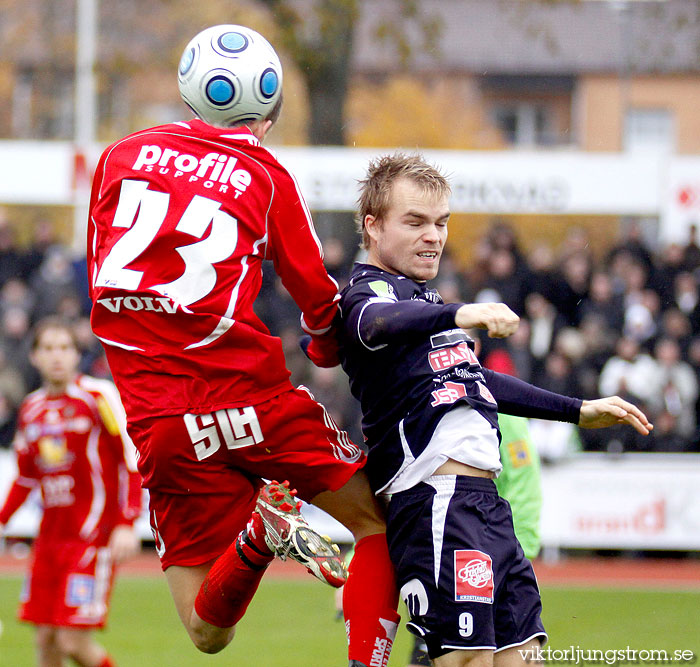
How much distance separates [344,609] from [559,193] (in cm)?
1063

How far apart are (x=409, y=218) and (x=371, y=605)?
1.38 metres

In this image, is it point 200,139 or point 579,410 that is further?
point 579,410

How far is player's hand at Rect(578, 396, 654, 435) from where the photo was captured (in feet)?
14.6

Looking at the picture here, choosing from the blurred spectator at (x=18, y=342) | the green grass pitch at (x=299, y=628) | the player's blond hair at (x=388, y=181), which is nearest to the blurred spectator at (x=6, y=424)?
the blurred spectator at (x=18, y=342)

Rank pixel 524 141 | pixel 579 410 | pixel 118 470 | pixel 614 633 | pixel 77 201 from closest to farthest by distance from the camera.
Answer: pixel 579 410 < pixel 118 470 < pixel 614 633 < pixel 77 201 < pixel 524 141

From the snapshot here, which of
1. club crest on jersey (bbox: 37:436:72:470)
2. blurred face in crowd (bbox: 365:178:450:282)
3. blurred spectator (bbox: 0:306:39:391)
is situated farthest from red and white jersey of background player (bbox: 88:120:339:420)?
blurred spectator (bbox: 0:306:39:391)

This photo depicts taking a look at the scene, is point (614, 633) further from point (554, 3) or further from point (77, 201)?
point (554, 3)

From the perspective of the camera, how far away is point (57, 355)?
24.1 feet

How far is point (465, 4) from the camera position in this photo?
39.8m

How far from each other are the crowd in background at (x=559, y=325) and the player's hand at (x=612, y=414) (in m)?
8.07

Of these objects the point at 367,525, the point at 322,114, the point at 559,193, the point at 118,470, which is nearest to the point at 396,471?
→ the point at 367,525

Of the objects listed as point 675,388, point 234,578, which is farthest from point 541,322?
point 234,578

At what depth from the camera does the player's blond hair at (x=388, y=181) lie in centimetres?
434

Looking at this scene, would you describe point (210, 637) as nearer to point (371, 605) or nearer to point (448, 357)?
point (371, 605)
